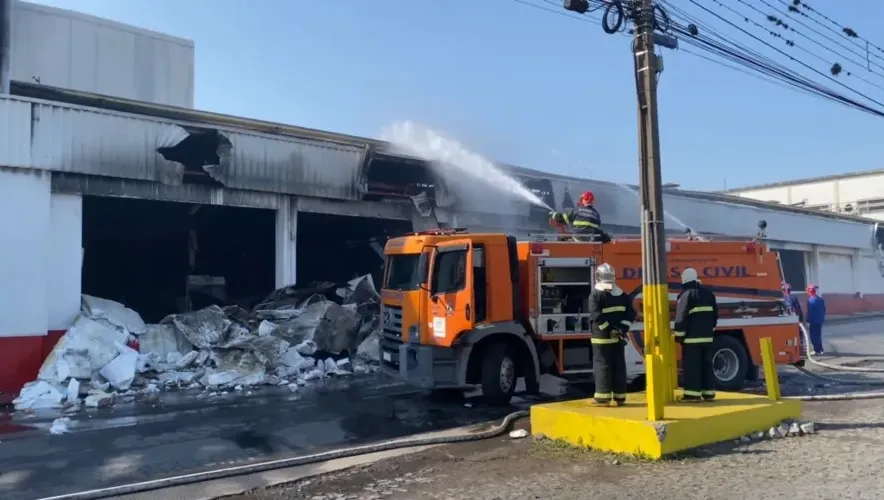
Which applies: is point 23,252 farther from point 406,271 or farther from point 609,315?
point 609,315

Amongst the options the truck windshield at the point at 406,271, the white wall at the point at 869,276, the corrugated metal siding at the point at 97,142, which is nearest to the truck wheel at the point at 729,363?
the truck windshield at the point at 406,271

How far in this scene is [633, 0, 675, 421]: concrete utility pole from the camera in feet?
26.0

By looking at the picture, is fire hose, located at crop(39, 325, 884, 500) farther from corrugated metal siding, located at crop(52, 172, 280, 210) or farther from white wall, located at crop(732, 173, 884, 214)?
white wall, located at crop(732, 173, 884, 214)

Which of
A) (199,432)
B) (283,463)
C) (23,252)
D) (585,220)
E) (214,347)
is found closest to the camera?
(283,463)

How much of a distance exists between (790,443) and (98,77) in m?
27.9

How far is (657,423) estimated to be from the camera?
7.02m

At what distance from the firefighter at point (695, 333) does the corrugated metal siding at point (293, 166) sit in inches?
423

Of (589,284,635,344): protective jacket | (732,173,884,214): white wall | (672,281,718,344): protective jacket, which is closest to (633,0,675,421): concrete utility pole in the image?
(589,284,635,344): protective jacket

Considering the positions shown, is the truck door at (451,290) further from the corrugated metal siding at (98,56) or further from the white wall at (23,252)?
the corrugated metal siding at (98,56)

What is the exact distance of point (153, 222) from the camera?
1995 centimetres

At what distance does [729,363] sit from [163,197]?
11.6 m

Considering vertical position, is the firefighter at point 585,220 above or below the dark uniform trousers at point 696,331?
above

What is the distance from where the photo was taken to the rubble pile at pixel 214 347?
1333cm

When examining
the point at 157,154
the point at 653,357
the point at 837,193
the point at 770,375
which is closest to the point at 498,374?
the point at 653,357
